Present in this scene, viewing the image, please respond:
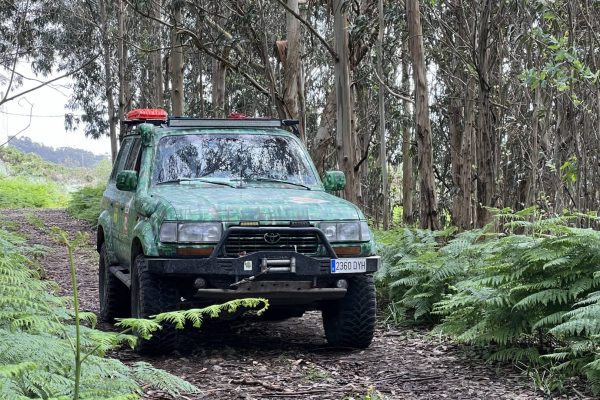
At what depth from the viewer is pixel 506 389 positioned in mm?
5965

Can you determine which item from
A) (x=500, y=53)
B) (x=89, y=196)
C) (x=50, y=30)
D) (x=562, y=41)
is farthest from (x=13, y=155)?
(x=562, y=41)

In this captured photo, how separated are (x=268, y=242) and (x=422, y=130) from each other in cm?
656

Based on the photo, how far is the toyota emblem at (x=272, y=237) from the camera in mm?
6828

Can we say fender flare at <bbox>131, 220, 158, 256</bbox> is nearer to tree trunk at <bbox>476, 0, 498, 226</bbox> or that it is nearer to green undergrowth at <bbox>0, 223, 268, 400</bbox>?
green undergrowth at <bbox>0, 223, 268, 400</bbox>

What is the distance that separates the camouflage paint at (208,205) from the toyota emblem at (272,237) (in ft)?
0.30

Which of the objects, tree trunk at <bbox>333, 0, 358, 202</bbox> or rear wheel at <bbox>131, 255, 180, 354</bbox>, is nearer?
rear wheel at <bbox>131, 255, 180, 354</bbox>

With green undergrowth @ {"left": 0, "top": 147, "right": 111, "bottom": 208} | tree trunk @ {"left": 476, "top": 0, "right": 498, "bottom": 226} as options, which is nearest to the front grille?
tree trunk @ {"left": 476, "top": 0, "right": 498, "bottom": 226}

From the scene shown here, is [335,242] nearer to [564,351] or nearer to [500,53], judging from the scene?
[564,351]

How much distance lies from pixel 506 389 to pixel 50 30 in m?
32.7

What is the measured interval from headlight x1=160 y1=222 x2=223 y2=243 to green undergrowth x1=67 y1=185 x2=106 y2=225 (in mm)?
18656

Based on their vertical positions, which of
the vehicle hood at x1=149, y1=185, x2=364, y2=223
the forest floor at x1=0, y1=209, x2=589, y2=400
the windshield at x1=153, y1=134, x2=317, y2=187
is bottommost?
the forest floor at x1=0, y1=209, x2=589, y2=400

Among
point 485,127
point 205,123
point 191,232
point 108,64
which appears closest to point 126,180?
point 205,123

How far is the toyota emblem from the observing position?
6.83m

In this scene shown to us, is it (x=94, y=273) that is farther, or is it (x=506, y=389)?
(x=94, y=273)
